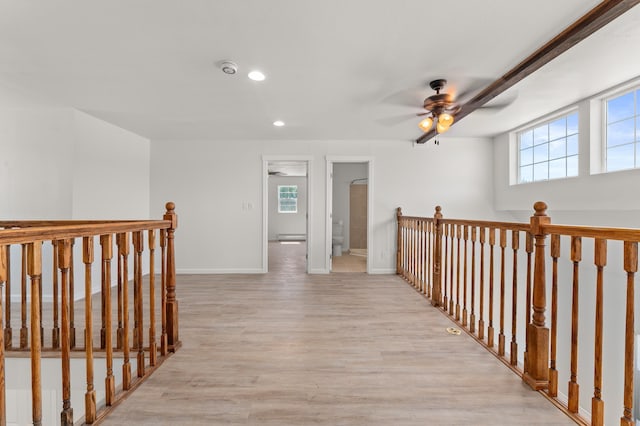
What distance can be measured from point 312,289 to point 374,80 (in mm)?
2715

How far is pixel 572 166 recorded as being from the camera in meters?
3.87

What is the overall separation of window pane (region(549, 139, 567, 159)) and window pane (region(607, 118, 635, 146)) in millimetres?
619

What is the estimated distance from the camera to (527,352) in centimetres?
188

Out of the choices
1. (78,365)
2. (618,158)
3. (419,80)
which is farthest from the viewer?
(618,158)

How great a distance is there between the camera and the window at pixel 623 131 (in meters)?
3.09

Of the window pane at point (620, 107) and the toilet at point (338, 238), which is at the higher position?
the window pane at point (620, 107)

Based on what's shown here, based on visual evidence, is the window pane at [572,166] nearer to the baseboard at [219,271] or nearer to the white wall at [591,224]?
the white wall at [591,224]

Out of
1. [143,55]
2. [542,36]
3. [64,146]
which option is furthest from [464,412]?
[64,146]

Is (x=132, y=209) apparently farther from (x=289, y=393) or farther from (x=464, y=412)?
(x=464, y=412)

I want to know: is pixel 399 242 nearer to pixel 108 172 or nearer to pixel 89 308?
pixel 89 308

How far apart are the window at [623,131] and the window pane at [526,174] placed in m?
1.23

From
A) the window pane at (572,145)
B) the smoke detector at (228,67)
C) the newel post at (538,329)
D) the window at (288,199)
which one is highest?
the smoke detector at (228,67)

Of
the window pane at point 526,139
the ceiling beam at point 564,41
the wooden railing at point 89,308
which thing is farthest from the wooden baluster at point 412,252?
the wooden railing at point 89,308

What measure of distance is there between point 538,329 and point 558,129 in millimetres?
3536
